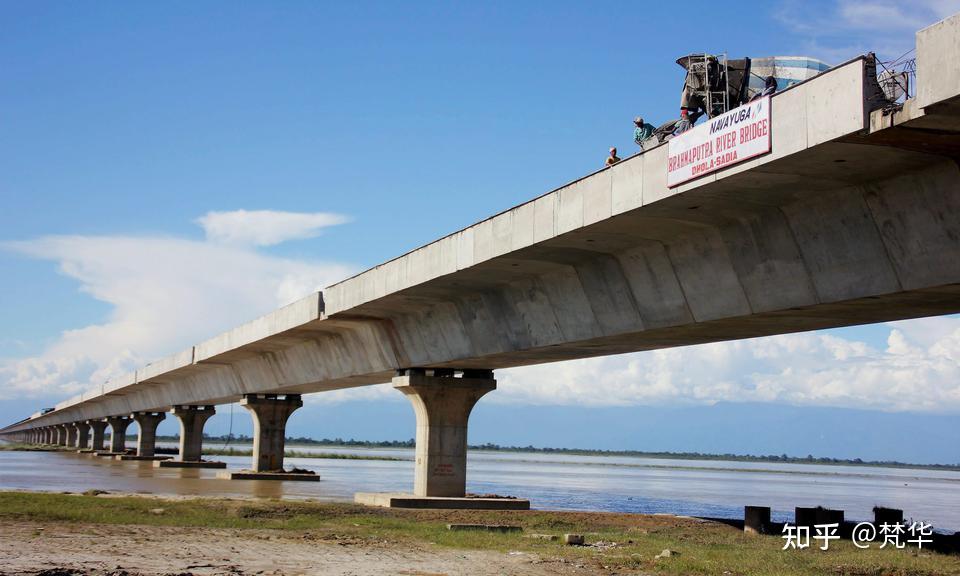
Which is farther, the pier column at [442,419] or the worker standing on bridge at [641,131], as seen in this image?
the pier column at [442,419]

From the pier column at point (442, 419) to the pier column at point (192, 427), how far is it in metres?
48.3

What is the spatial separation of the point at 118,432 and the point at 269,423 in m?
55.5

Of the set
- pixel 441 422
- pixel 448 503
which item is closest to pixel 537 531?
pixel 448 503

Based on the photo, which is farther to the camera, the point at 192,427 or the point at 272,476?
the point at 192,427

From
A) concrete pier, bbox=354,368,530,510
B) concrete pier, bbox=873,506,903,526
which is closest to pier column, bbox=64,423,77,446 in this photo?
concrete pier, bbox=354,368,530,510

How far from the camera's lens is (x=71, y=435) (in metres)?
151

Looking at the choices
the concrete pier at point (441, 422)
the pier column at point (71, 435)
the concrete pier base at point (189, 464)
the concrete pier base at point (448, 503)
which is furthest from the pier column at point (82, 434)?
the concrete pier base at point (448, 503)

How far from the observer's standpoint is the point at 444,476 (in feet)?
116

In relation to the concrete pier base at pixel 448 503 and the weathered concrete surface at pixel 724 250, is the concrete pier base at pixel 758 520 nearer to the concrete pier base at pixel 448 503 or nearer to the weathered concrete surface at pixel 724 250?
the weathered concrete surface at pixel 724 250

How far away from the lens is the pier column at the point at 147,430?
317 feet

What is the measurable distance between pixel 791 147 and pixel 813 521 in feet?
55.1

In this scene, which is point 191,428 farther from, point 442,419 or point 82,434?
point 82,434

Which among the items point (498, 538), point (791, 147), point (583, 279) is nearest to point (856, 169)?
point (791, 147)

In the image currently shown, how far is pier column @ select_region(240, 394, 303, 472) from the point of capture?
5969 cm
